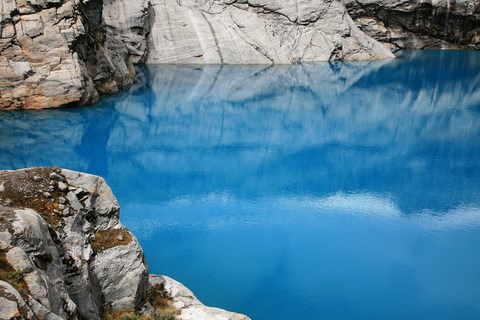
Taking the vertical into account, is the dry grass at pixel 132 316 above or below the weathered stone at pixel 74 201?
below

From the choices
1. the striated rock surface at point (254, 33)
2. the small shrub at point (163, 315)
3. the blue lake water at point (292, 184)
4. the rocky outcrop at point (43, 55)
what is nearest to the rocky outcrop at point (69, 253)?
the small shrub at point (163, 315)

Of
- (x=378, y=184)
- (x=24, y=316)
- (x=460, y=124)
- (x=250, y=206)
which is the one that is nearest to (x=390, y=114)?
(x=460, y=124)

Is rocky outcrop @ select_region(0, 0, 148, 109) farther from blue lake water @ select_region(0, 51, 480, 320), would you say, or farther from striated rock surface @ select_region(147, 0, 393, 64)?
striated rock surface @ select_region(147, 0, 393, 64)

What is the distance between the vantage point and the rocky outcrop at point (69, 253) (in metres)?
5.68

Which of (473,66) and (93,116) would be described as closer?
(93,116)

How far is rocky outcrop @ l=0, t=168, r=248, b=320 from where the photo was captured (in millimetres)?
5676

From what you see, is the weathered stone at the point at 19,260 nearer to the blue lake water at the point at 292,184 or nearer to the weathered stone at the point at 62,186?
the weathered stone at the point at 62,186

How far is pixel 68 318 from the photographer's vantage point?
6.06 metres

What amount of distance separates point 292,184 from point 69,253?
11698 mm

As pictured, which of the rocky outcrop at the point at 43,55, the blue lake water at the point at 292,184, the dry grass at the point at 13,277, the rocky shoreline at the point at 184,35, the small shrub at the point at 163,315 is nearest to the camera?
the dry grass at the point at 13,277

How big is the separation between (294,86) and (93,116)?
15040mm

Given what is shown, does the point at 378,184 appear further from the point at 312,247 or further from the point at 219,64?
the point at 219,64

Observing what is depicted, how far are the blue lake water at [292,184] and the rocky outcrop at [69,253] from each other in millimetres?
3323

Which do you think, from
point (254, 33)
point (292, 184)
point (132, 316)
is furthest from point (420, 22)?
point (132, 316)
